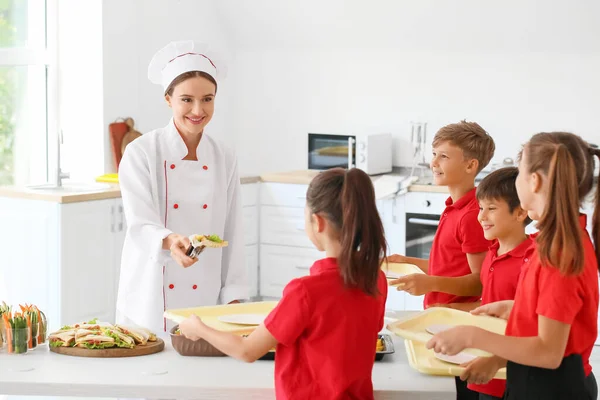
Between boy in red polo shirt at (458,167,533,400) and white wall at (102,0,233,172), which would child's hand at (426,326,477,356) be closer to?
boy in red polo shirt at (458,167,533,400)

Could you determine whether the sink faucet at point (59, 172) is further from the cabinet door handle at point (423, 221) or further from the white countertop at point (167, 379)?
the white countertop at point (167, 379)

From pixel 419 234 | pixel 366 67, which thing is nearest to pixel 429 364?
pixel 419 234

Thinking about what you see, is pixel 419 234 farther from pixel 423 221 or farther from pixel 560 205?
pixel 560 205

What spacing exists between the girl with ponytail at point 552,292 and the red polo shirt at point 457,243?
26.4 inches

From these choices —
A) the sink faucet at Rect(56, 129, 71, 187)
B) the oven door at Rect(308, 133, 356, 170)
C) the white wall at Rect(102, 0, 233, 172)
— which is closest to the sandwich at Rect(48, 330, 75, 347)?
the sink faucet at Rect(56, 129, 71, 187)

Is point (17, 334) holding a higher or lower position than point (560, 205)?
lower

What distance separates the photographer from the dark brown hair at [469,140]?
2.71 metres

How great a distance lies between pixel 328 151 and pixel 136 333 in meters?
3.68

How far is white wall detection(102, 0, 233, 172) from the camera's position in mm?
5215

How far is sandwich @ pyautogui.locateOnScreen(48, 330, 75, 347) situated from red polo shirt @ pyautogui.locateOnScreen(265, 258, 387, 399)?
58cm

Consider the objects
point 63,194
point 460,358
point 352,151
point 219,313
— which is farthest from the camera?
point 352,151

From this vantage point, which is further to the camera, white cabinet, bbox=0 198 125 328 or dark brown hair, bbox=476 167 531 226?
white cabinet, bbox=0 198 125 328

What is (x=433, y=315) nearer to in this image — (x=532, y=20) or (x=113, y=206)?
(x=113, y=206)

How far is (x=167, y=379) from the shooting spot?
6.54 ft
